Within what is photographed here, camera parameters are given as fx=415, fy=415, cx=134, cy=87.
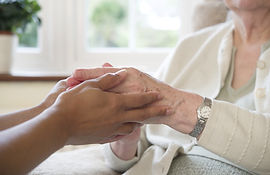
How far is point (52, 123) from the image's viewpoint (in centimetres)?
78

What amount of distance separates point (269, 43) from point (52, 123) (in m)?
0.85

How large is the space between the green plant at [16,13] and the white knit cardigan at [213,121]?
0.97 metres

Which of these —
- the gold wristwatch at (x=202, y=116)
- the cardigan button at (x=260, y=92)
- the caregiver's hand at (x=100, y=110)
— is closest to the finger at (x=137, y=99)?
the caregiver's hand at (x=100, y=110)

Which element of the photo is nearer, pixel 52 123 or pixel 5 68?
pixel 52 123

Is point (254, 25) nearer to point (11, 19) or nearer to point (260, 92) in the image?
point (260, 92)

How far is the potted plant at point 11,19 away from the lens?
211cm

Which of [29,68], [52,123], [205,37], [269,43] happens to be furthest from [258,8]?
[29,68]

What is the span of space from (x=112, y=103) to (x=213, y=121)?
0.92ft

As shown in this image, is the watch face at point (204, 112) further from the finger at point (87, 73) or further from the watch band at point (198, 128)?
the finger at point (87, 73)

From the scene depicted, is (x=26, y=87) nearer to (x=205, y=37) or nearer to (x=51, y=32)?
(x=51, y=32)

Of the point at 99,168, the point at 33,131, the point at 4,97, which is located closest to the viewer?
the point at 33,131

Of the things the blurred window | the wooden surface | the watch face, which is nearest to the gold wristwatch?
the watch face

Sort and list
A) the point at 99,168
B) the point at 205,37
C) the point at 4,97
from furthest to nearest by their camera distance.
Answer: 1. the point at 4,97
2. the point at 205,37
3. the point at 99,168

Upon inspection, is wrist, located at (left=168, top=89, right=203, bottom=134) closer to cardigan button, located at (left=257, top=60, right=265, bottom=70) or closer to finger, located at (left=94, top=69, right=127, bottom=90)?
finger, located at (left=94, top=69, right=127, bottom=90)
